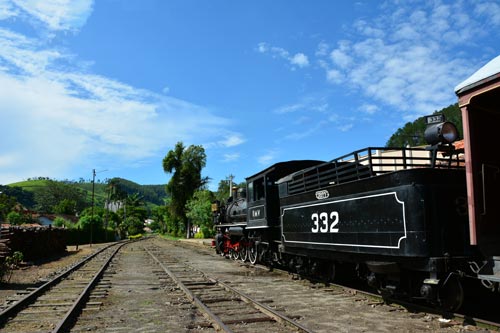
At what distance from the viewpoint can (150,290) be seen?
9.74m

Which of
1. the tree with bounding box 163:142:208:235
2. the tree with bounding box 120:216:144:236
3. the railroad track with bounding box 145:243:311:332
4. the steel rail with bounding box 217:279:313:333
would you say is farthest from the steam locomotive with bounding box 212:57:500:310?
the tree with bounding box 120:216:144:236

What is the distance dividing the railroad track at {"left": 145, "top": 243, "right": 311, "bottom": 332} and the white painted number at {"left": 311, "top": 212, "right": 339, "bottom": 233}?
1932 millimetres

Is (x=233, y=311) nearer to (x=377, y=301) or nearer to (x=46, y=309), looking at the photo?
(x=377, y=301)

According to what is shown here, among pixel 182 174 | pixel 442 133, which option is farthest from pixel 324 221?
pixel 182 174

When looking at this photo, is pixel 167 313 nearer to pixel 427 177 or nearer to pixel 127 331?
pixel 127 331

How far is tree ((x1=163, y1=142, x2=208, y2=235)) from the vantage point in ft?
194

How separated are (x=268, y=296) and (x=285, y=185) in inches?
117

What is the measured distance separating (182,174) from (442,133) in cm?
5500

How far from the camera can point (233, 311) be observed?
7160 mm

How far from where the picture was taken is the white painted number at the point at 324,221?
7914mm

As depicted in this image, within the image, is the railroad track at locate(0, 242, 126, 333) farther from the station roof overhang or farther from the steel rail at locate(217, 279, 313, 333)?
the station roof overhang

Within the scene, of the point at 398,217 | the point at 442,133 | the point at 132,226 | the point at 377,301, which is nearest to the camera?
the point at 442,133

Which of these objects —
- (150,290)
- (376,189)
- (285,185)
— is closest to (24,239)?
(150,290)

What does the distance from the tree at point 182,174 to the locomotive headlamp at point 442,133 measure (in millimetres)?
53498
